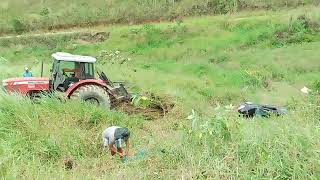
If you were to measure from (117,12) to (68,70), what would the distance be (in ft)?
65.9

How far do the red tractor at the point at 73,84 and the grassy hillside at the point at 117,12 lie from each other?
19.6m

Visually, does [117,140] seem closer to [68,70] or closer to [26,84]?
[26,84]

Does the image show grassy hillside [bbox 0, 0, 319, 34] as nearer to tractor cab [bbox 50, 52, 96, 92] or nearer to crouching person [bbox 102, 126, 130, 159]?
tractor cab [bbox 50, 52, 96, 92]

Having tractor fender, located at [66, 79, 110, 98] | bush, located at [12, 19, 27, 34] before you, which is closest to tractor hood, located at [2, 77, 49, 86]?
tractor fender, located at [66, 79, 110, 98]

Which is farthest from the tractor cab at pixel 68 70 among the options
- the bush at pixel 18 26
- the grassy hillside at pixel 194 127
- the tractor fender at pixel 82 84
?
the bush at pixel 18 26

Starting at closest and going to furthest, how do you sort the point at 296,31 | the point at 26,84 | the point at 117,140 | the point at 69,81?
the point at 117,140 < the point at 26,84 < the point at 69,81 < the point at 296,31

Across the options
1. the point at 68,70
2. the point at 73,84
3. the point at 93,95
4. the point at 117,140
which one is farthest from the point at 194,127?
the point at 68,70

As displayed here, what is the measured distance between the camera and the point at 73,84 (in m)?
11.2

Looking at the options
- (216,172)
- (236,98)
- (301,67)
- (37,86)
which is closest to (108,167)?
(216,172)

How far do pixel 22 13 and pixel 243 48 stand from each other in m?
15.3

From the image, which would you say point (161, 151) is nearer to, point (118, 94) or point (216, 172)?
point (216, 172)

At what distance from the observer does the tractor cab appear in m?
11.3

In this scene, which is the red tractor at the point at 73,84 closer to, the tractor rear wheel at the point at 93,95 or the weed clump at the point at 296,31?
the tractor rear wheel at the point at 93,95

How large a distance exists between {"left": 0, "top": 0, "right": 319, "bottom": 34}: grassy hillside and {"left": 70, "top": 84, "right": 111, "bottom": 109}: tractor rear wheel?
20136mm
